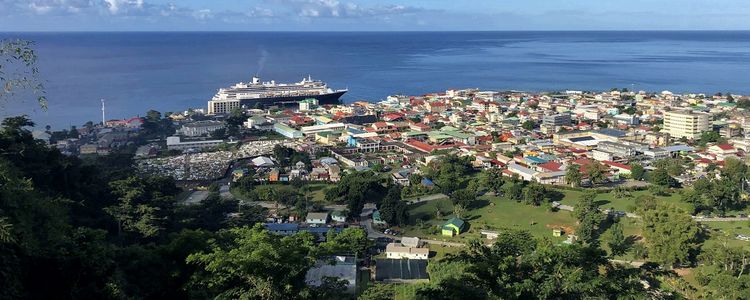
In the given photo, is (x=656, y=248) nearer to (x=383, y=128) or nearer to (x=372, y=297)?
(x=372, y=297)

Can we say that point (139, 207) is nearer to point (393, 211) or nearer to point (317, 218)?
point (317, 218)

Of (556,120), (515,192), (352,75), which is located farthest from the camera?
(352,75)

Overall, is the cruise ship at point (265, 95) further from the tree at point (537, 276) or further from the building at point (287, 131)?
the tree at point (537, 276)

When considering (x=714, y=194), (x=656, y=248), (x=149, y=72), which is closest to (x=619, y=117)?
(x=714, y=194)

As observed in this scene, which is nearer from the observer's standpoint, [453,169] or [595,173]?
[595,173]

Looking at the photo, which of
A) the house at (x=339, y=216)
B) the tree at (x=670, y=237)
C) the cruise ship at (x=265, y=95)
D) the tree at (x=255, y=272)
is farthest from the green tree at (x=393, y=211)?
the cruise ship at (x=265, y=95)

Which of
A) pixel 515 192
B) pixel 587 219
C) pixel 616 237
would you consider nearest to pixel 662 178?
pixel 515 192
